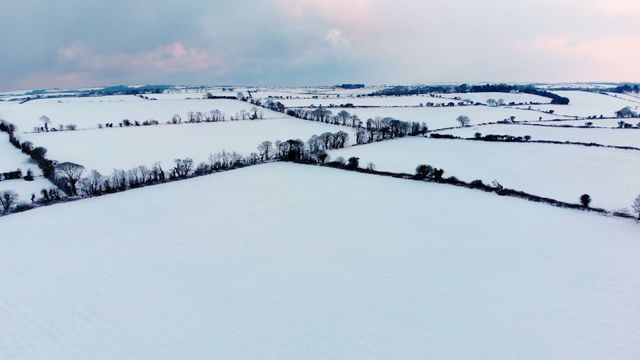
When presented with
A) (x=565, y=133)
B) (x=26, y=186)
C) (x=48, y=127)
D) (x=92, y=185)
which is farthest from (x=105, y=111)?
(x=565, y=133)

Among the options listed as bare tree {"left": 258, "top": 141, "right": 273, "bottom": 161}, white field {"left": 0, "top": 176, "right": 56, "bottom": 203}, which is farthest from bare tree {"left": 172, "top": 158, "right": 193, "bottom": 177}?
white field {"left": 0, "top": 176, "right": 56, "bottom": 203}

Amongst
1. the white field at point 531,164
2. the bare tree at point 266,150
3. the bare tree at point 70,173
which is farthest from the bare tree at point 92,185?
the white field at point 531,164

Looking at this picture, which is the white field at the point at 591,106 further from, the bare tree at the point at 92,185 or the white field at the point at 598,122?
the bare tree at the point at 92,185

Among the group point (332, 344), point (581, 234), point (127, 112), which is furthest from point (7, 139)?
point (581, 234)

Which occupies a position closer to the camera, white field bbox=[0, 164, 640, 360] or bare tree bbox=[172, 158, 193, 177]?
white field bbox=[0, 164, 640, 360]

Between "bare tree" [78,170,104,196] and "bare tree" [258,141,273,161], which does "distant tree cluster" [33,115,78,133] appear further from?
"bare tree" [78,170,104,196]

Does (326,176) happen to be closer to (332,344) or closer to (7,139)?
(332,344)
